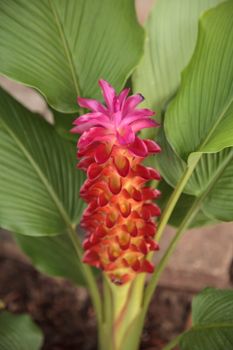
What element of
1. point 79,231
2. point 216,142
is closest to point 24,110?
point 216,142

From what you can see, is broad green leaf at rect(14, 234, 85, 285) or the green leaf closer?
the green leaf

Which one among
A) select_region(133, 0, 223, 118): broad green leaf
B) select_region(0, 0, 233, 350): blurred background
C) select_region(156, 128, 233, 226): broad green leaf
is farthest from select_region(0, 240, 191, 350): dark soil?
select_region(133, 0, 223, 118): broad green leaf

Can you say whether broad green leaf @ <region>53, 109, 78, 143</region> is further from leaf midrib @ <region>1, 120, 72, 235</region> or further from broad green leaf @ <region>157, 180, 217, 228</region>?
broad green leaf @ <region>157, 180, 217, 228</region>

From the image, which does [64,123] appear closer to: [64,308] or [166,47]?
[166,47]

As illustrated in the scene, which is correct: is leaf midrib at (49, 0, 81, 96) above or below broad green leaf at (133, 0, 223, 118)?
above

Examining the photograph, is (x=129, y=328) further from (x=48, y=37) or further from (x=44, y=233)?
(x=48, y=37)

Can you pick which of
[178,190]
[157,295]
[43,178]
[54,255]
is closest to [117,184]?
[178,190]

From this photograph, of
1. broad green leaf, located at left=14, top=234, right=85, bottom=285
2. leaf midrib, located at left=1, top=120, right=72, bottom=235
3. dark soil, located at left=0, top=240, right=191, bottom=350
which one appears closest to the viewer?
leaf midrib, located at left=1, top=120, right=72, bottom=235
